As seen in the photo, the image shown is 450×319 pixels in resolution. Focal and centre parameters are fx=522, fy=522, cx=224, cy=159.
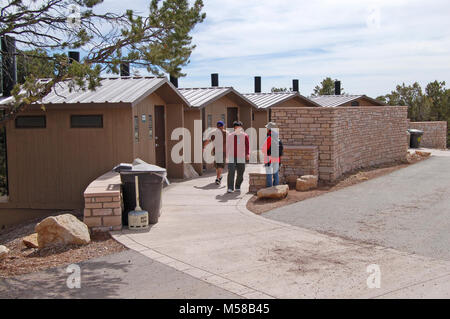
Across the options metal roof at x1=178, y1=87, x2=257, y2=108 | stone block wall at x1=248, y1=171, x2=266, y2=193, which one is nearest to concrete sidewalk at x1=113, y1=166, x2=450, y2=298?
stone block wall at x1=248, y1=171, x2=266, y2=193

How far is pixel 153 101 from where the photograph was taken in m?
15.6

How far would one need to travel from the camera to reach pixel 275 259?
725 centimetres

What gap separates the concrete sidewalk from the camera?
6.00 m

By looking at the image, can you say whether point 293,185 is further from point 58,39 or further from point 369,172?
point 58,39

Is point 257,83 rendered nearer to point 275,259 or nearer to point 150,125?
point 150,125

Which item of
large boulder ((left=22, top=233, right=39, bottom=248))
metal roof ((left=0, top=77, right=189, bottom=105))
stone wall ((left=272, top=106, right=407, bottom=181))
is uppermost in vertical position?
metal roof ((left=0, top=77, right=189, bottom=105))

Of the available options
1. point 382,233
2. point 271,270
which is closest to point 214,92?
point 382,233

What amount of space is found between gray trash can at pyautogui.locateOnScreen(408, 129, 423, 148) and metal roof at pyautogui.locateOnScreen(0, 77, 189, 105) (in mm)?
17211

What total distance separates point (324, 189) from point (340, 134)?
7.60 feet

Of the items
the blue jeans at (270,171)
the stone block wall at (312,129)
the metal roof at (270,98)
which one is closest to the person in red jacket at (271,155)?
the blue jeans at (270,171)

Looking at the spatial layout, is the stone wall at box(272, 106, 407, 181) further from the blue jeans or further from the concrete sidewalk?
the concrete sidewalk

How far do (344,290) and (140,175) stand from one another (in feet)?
15.6

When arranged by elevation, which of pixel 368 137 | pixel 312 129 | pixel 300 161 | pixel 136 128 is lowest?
pixel 300 161

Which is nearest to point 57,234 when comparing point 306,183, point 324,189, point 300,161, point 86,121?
point 86,121
